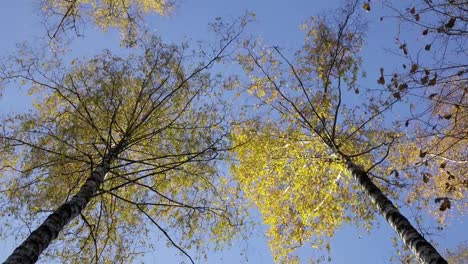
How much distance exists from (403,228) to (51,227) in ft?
17.2

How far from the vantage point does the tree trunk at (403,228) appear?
570 cm

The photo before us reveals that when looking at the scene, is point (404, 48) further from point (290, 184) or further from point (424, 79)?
point (290, 184)

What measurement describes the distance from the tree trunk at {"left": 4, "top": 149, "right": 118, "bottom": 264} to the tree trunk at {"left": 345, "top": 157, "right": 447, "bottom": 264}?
4.98 metres

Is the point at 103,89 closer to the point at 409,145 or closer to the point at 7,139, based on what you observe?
the point at 7,139

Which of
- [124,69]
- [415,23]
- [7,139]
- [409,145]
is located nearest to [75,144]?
[7,139]

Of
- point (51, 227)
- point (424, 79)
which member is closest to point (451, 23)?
point (424, 79)

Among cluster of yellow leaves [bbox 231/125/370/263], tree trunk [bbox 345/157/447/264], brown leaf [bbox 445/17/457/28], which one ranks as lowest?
tree trunk [bbox 345/157/447/264]

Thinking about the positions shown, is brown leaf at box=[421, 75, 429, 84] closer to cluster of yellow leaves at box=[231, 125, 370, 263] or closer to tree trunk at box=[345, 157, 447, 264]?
tree trunk at box=[345, 157, 447, 264]

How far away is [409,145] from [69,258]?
9.62m

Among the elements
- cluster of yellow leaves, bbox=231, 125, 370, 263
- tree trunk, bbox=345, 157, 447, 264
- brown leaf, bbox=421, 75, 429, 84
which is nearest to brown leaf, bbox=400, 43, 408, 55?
brown leaf, bbox=421, 75, 429, 84

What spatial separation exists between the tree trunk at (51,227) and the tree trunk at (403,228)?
16.3ft

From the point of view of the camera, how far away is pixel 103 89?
367 inches

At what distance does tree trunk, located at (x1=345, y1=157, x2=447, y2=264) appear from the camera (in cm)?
570

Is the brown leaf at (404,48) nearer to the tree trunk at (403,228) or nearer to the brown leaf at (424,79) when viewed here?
the brown leaf at (424,79)
